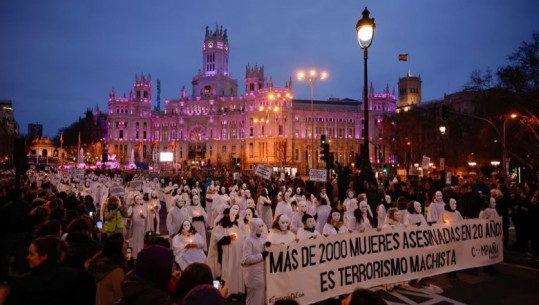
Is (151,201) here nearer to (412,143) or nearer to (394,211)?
(394,211)

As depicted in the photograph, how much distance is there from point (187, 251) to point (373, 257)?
10.4 ft

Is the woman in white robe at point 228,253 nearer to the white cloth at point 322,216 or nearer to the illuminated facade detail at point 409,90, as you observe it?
the white cloth at point 322,216

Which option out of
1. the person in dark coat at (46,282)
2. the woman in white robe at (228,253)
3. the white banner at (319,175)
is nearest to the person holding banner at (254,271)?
the woman in white robe at (228,253)

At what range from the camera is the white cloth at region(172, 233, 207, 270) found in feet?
25.2

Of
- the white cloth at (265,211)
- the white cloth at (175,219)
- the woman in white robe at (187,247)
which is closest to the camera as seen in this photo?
the woman in white robe at (187,247)

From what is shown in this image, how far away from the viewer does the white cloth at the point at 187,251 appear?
769 cm

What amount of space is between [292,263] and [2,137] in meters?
71.1

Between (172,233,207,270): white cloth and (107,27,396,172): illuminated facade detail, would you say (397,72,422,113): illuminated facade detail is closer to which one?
(107,27,396,172): illuminated facade detail

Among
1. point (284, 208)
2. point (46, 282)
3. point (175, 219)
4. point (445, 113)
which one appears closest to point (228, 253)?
point (175, 219)

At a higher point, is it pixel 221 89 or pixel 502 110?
pixel 221 89

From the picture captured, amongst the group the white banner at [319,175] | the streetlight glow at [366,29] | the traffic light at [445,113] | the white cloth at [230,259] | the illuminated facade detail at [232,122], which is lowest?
the white cloth at [230,259]

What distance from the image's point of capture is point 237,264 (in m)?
9.02

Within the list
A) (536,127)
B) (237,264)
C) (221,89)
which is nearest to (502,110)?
(536,127)

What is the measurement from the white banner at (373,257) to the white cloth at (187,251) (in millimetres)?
1654
